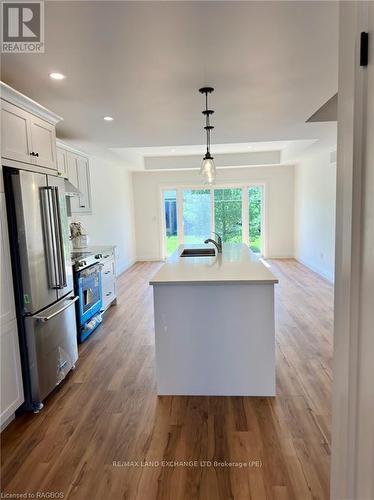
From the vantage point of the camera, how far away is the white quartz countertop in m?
2.38

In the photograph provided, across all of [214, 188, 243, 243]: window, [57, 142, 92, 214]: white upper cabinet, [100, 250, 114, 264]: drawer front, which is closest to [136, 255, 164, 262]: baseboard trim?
[214, 188, 243, 243]: window

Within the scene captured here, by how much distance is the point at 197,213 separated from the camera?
8414mm

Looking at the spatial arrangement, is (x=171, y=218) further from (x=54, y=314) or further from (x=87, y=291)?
(x=54, y=314)

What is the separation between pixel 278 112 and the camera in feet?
11.3

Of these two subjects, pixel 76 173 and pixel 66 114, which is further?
pixel 76 173

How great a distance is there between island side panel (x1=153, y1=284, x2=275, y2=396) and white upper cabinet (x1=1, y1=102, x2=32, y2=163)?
1.41 meters

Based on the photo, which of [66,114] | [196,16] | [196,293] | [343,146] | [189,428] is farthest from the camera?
[66,114]

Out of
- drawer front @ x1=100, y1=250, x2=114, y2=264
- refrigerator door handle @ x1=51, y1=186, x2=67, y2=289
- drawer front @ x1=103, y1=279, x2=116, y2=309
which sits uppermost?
refrigerator door handle @ x1=51, y1=186, x2=67, y2=289

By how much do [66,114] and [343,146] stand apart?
308 cm

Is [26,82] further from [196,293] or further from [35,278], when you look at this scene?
[196,293]

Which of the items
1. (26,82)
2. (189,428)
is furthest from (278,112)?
(189,428)

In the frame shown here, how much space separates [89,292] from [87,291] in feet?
0.19

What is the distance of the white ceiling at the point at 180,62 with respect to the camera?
5.42ft

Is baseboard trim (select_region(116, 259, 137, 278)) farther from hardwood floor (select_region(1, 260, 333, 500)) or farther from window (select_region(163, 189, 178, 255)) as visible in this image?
hardwood floor (select_region(1, 260, 333, 500))
